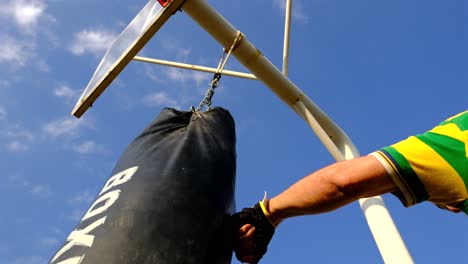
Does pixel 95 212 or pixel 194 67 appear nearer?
pixel 95 212

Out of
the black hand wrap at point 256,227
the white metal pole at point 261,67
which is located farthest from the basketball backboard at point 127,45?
the black hand wrap at point 256,227

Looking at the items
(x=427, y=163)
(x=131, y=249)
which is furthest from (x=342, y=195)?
(x=131, y=249)

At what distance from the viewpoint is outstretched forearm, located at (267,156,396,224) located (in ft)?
4.71

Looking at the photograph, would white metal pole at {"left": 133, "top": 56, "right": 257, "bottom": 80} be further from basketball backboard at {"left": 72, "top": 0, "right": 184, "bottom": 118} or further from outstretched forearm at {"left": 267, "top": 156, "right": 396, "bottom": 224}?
outstretched forearm at {"left": 267, "top": 156, "right": 396, "bottom": 224}

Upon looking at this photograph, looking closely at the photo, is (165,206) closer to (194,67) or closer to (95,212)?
(95,212)

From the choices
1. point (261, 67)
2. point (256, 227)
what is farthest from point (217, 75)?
point (256, 227)

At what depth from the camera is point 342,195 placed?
1.49 meters

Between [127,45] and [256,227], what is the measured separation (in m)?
1.66

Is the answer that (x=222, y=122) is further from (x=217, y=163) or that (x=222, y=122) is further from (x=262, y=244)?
(x=262, y=244)

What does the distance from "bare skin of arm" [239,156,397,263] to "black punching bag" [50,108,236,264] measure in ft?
0.57

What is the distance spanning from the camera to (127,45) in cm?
298

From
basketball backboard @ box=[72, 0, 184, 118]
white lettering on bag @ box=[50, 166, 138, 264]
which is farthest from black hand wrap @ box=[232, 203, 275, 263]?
basketball backboard @ box=[72, 0, 184, 118]

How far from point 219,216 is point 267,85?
5.18 feet

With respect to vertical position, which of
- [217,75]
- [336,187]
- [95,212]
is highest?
[217,75]
